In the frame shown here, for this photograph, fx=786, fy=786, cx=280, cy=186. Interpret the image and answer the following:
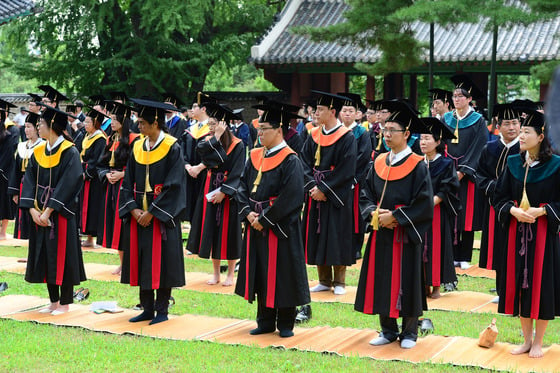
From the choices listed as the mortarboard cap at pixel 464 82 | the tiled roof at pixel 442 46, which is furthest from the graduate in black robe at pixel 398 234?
the tiled roof at pixel 442 46

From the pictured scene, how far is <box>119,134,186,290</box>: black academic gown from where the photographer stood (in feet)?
23.2

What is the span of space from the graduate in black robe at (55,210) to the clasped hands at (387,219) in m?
3.01

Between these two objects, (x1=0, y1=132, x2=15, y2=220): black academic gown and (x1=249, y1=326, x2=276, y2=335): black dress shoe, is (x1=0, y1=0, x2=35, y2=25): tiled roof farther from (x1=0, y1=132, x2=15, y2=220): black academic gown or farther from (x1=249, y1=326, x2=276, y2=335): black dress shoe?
(x1=249, y1=326, x2=276, y2=335): black dress shoe

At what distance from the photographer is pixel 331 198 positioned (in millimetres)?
8461

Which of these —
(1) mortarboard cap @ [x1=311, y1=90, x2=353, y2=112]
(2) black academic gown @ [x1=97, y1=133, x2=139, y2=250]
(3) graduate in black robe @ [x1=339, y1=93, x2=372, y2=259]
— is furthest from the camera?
(2) black academic gown @ [x1=97, y1=133, x2=139, y2=250]

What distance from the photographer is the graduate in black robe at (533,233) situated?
6.04m

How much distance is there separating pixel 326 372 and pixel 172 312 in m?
2.48

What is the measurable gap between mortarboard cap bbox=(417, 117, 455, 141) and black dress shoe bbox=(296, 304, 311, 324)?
202cm

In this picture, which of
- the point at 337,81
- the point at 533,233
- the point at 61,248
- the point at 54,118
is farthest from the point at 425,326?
the point at 337,81

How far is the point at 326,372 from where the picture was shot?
5.64 m

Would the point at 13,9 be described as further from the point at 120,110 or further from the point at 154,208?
the point at 154,208

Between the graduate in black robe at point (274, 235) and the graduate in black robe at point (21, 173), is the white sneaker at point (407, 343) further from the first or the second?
the graduate in black robe at point (21, 173)

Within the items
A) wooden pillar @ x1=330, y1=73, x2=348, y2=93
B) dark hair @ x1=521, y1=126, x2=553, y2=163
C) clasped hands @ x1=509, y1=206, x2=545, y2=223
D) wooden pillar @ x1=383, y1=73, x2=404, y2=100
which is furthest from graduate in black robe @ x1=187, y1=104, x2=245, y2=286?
wooden pillar @ x1=330, y1=73, x2=348, y2=93

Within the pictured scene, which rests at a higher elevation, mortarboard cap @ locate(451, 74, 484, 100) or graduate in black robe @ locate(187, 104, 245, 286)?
mortarboard cap @ locate(451, 74, 484, 100)
